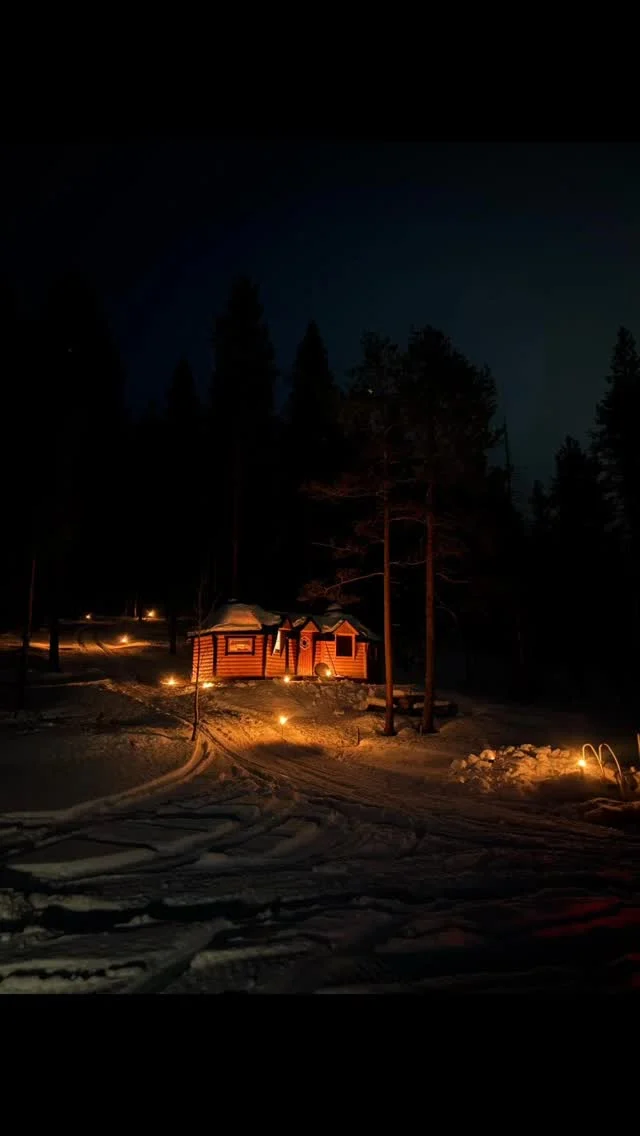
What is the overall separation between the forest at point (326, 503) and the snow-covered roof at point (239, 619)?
2.07 metres

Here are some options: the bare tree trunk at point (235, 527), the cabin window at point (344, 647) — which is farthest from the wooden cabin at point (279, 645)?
the bare tree trunk at point (235, 527)

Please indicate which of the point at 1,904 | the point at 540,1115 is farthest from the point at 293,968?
the point at 1,904

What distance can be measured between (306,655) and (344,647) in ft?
8.48

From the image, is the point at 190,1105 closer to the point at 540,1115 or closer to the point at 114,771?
the point at 540,1115

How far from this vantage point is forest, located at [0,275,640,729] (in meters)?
19.1

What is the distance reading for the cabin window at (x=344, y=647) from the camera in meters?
37.9

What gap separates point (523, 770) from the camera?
12492mm

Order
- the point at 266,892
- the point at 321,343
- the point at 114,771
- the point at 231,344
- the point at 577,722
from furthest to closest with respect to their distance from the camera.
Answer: the point at 321,343 < the point at 231,344 < the point at 577,722 < the point at 114,771 < the point at 266,892

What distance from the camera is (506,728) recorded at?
65.9ft

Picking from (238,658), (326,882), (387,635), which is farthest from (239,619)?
(326,882)

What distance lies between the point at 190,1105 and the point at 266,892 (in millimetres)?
4216

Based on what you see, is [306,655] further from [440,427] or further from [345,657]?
[440,427]

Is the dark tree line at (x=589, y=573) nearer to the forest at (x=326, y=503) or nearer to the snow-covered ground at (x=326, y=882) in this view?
the forest at (x=326, y=503)

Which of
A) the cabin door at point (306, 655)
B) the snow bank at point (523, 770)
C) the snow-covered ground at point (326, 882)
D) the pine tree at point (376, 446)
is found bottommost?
the snow bank at point (523, 770)
